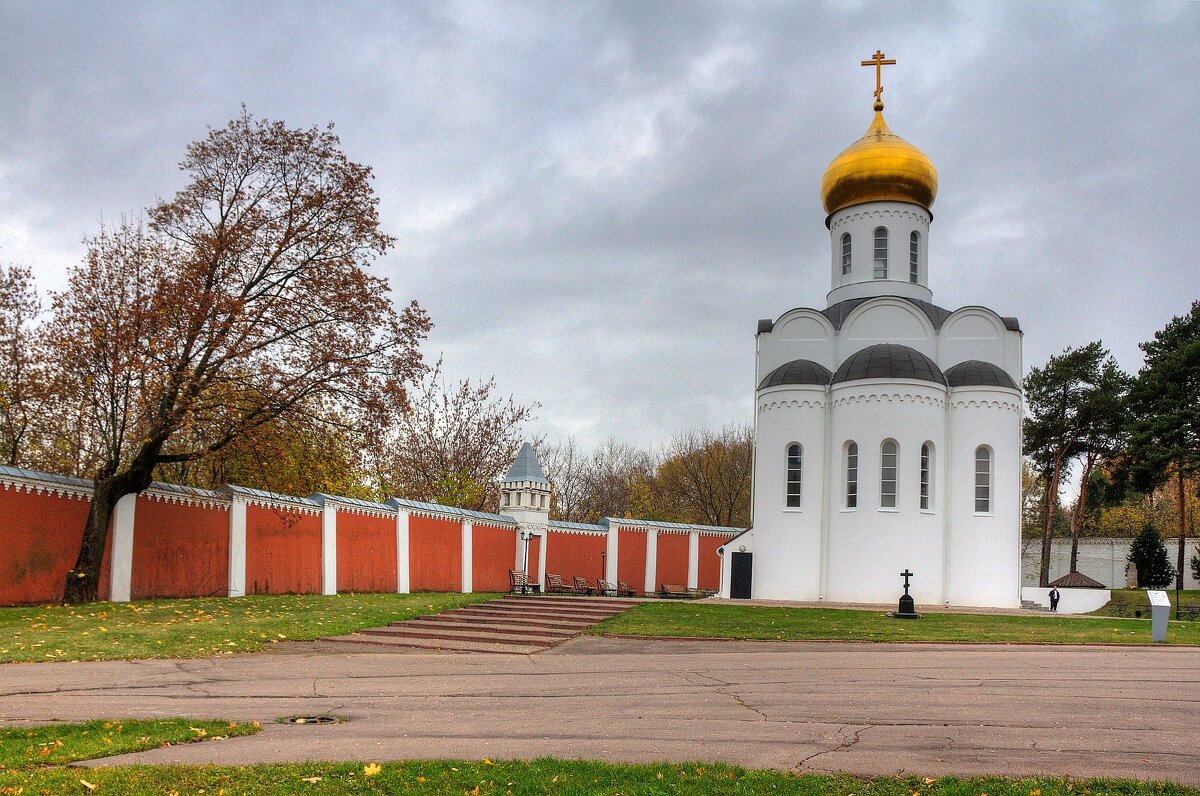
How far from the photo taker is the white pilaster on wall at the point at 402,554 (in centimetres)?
2648

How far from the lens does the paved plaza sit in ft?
24.7

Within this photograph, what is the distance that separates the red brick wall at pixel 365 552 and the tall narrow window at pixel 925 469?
14768 mm

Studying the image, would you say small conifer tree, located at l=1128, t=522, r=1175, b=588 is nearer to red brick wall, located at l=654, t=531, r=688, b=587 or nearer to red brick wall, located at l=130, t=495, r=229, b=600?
red brick wall, located at l=654, t=531, r=688, b=587

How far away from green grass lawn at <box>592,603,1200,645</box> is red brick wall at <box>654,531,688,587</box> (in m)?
11.9

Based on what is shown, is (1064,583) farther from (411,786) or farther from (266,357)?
(411,786)

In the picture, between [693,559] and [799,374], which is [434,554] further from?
[799,374]

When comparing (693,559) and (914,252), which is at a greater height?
(914,252)

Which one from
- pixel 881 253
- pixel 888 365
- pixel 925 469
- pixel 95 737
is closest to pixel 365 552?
pixel 888 365

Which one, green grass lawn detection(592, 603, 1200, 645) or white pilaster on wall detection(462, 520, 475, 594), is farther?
white pilaster on wall detection(462, 520, 475, 594)

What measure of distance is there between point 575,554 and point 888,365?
41.4 ft

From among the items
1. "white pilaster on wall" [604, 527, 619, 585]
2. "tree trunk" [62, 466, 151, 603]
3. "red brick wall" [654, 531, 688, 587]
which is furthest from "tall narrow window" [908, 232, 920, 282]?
"tree trunk" [62, 466, 151, 603]

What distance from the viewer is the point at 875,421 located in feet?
90.9

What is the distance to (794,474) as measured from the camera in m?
29.2

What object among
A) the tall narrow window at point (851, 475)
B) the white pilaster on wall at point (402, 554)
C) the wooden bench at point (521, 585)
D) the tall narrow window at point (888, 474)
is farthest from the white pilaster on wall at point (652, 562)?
the white pilaster on wall at point (402, 554)
